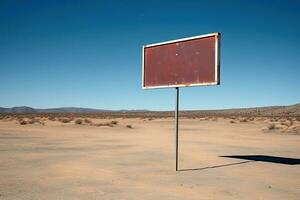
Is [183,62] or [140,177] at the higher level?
[183,62]

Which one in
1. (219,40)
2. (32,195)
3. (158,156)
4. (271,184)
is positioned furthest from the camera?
(158,156)

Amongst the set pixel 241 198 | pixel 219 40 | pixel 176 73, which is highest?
pixel 219 40

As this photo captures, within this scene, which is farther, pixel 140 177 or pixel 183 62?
pixel 183 62

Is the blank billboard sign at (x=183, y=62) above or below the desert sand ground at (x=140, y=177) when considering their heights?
above

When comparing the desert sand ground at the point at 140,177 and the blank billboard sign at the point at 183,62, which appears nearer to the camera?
the desert sand ground at the point at 140,177

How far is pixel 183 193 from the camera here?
25.7 ft

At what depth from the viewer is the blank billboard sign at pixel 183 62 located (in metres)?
9.90

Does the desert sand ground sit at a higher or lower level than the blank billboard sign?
lower

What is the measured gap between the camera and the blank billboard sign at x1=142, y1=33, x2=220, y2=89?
990 cm

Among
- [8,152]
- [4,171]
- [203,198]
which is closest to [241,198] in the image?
[203,198]

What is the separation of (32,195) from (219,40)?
6.10 m

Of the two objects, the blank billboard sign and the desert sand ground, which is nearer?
the desert sand ground

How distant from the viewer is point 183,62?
10883 millimetres

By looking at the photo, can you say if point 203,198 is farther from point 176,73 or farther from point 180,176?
point 176,73
